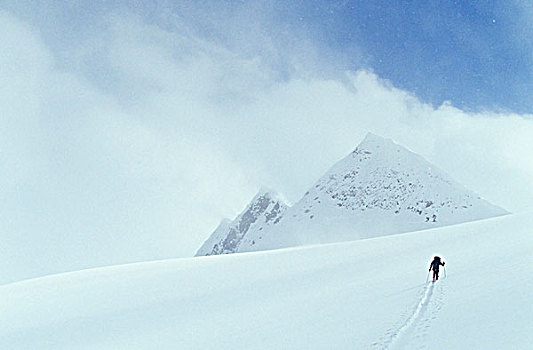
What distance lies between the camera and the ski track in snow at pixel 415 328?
829cm

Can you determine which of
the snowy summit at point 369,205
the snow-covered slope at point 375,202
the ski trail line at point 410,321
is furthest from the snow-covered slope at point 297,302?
the snow-covered slope at point 375,202

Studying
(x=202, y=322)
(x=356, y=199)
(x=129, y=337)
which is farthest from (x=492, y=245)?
(x=356, y=199)

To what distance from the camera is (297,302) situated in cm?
1499

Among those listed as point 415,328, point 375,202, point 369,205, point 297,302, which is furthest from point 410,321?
point 375,202

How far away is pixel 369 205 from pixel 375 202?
2.99 metres

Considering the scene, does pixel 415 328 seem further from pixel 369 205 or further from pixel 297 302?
pixel 369 205

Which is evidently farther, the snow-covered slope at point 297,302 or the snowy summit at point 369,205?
the snowy summit at point 369,205

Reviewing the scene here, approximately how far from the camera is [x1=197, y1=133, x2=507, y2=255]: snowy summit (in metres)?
130

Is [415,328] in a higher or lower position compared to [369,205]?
lower

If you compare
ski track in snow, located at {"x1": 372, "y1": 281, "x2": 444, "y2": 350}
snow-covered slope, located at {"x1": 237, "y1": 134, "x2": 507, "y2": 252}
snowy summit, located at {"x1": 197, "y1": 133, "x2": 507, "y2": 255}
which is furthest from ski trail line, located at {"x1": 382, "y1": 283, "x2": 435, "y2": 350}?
snow-covered slope, located at {"x1": 237, "y1": 134, "x2": 507, "y2": 252}

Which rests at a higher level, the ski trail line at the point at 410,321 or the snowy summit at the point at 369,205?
the snowy summit at the point at 369,205

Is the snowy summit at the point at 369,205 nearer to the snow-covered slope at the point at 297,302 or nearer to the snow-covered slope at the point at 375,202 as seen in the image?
the snow-covered slope at the point at 375,202

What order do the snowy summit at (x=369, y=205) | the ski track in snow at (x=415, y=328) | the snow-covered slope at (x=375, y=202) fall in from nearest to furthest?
the ski track in snow at (x=415, y=328) < the snow-covered slope at (x=375, y=202) < the snowy summit at (x=369, y=205)

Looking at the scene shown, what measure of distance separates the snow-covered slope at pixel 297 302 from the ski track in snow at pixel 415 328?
2cm
